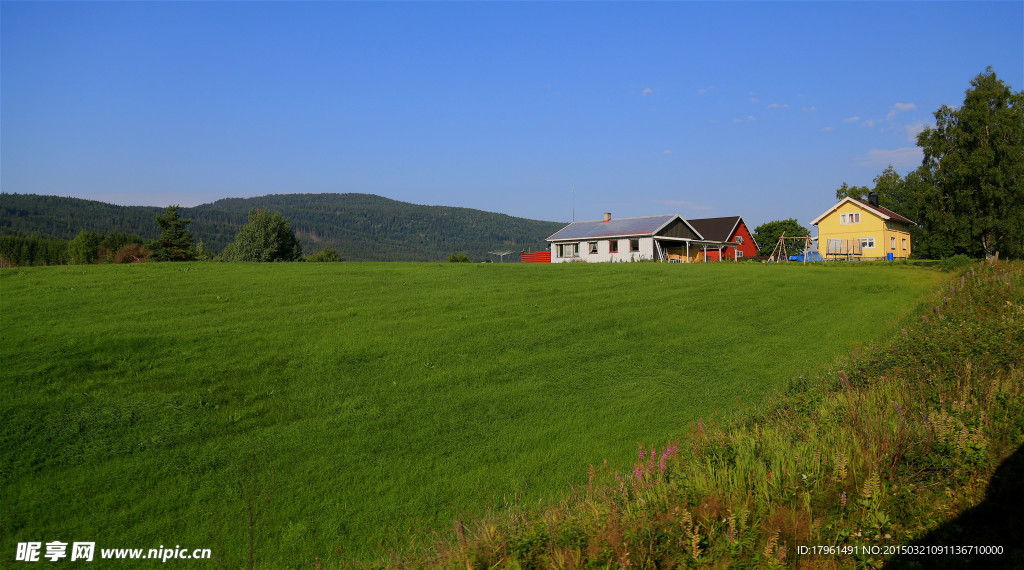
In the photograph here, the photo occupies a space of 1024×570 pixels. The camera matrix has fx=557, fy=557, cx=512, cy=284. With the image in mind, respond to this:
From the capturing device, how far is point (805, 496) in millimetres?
4246

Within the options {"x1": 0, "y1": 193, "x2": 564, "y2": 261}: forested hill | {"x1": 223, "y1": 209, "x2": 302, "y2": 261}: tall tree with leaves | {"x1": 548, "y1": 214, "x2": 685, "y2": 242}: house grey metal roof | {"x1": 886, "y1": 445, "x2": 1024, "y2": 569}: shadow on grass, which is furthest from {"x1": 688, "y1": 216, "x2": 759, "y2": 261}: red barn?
{"x1": 886, "y1": 445, "x2": 1024, "y2": 569}: shadow on grass

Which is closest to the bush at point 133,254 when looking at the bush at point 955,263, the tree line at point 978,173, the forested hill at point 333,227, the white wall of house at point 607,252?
the white wall of house at point 607,252

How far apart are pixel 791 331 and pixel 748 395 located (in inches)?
260

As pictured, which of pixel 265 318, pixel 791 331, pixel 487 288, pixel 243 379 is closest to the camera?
pixel 243 379

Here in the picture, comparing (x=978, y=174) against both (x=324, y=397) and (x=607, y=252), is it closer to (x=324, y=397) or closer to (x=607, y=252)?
(x=607, y=252)

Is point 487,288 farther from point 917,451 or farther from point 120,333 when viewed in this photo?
point 917,451

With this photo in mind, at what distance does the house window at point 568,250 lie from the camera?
2115 inches

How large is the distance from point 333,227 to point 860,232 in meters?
153

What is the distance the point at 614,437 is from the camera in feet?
26.2

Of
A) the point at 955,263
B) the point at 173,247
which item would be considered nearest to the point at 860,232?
the point at 955,263

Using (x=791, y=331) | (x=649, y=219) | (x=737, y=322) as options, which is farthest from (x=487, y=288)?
(x=649, y=219)

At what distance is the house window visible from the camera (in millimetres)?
53719

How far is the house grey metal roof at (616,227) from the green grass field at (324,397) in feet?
110

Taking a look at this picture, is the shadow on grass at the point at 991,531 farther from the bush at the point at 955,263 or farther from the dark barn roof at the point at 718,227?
the dark barn roof at the point at 718,227
